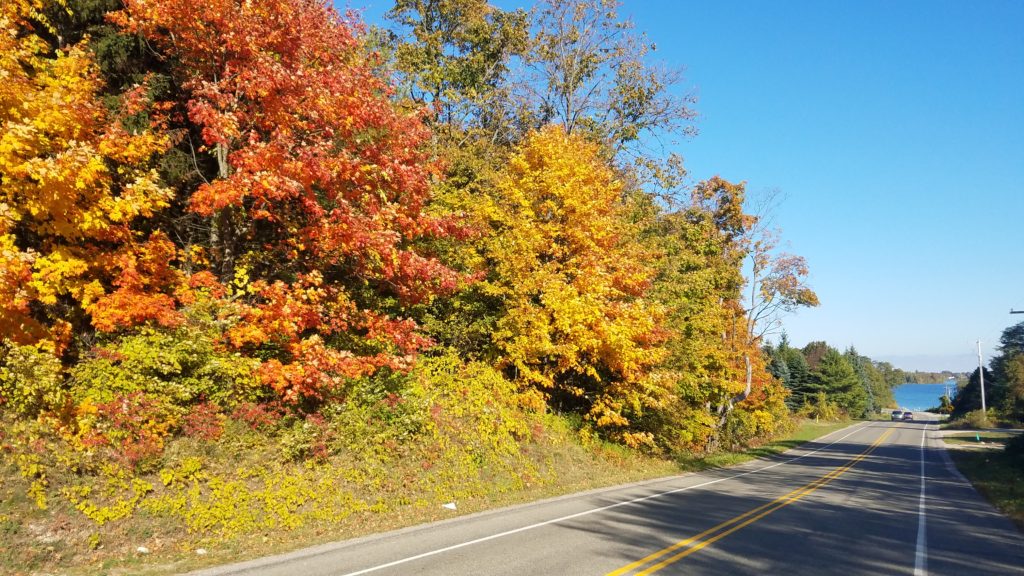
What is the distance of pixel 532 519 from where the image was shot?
470 inches

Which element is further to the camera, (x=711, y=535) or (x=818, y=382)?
(x=818, y=382)

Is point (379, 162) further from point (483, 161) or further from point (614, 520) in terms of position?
point (483, 161)

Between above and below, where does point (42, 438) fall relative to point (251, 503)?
above

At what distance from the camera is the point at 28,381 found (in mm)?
9305

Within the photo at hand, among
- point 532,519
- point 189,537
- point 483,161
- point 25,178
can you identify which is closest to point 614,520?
point 532,519

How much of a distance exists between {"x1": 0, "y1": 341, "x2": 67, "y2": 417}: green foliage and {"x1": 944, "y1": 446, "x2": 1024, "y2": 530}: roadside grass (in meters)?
20.6

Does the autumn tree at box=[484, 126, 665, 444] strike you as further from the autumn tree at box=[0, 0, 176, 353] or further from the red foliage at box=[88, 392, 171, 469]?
the red foliage at box=[88, 392, 171, 469]

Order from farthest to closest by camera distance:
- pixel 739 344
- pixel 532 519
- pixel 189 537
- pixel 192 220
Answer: pixel 739 344
pixel 192 220
pixel 532 519
pixel 189 537

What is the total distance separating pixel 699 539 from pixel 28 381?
1174cm

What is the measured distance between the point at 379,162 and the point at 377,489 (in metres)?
7.59

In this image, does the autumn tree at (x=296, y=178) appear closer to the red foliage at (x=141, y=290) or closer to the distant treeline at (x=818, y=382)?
the red foliage at (x=141, y=290)

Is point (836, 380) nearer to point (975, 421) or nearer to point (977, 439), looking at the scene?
point (975, 421)

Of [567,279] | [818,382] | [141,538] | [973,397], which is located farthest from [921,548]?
[973,397]

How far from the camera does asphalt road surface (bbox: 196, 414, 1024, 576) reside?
846 cm
